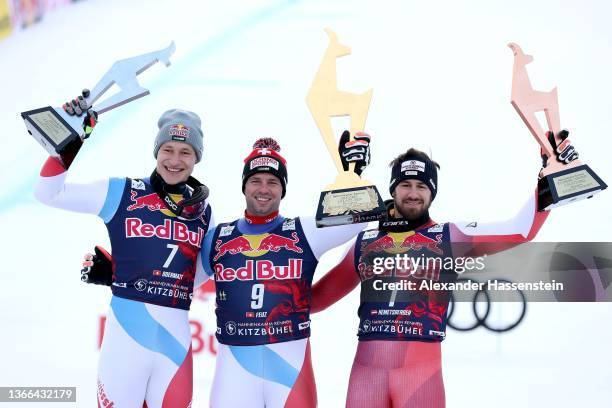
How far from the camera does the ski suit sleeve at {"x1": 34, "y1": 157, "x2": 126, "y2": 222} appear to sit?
3.65 metres

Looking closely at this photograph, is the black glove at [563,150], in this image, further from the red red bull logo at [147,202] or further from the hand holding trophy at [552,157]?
the red red bull logo at [147,202]

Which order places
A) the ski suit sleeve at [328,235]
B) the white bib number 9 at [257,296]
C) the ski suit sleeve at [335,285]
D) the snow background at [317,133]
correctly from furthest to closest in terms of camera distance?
the snow background at [317,133], the ski suit sleeve at [335,285], the ski suit sleeve at [328,235], the white bib number 9 at [257,296]

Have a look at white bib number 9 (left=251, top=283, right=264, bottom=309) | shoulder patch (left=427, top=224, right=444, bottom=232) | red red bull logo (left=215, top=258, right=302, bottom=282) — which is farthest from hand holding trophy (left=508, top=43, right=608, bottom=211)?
white bib number 9 (left=251, top=283, right=264, bottom=309)

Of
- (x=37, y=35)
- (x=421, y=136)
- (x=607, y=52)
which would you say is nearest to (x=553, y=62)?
(x=607, y=52)

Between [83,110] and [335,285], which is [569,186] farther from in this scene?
[83,110]

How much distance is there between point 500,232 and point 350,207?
81 centimetres

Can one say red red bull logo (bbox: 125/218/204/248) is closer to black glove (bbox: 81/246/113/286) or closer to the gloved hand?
black glove (bbox: 81/246/113/286)

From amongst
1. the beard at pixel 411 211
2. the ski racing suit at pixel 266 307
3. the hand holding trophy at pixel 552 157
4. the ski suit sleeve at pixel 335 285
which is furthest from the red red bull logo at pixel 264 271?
the hand holding trophy at pixel 552 157

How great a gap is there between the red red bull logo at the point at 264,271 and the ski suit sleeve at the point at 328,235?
0.13 meters

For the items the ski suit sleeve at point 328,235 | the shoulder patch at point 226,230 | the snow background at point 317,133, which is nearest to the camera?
the ski suit sleeve at point 328,235

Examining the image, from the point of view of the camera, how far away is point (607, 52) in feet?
22.2

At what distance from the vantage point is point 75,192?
378cm

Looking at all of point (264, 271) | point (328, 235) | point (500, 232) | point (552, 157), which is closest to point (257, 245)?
point (264, 271)

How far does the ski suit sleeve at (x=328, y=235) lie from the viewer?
381cm
